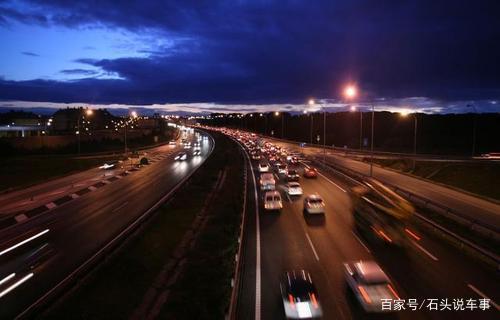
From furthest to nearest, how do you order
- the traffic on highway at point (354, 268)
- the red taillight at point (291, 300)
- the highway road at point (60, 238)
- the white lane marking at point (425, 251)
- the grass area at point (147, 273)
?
the white lane marking at point (425, 251) → the highway road at point (60, 238) → the grass area at point (147, 273) → the traffic on highway at point (354, 268) → the red taillight at point (291, 300)

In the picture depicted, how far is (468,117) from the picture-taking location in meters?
185

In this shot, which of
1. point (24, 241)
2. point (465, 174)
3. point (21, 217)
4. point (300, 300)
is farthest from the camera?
point (465, 174)

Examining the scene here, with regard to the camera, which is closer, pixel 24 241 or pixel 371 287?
pixel 371 287

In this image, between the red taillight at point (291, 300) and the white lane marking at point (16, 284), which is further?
the white lane marking at point (16, 284)

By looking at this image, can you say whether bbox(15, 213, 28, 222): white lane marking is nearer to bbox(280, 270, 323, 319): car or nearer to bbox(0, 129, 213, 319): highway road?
bbox(0, 129, 213, 319): highway road

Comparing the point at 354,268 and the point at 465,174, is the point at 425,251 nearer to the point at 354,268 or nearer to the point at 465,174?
the point at 354,268

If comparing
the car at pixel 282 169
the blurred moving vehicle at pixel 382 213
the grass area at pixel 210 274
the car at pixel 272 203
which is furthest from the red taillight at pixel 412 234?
the car at pixel 282 169

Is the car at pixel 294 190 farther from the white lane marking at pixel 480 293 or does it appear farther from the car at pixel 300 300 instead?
the car at pixel 300 300

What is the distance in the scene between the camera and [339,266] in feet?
76.6

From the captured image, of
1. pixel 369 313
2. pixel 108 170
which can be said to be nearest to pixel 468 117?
pixel 108 170

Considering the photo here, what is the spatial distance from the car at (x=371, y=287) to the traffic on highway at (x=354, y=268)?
0.04 metres

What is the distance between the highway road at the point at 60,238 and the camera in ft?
68.4

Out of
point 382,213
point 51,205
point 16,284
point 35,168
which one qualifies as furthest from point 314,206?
point 35,168

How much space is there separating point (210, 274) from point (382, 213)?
16094 millimetres
